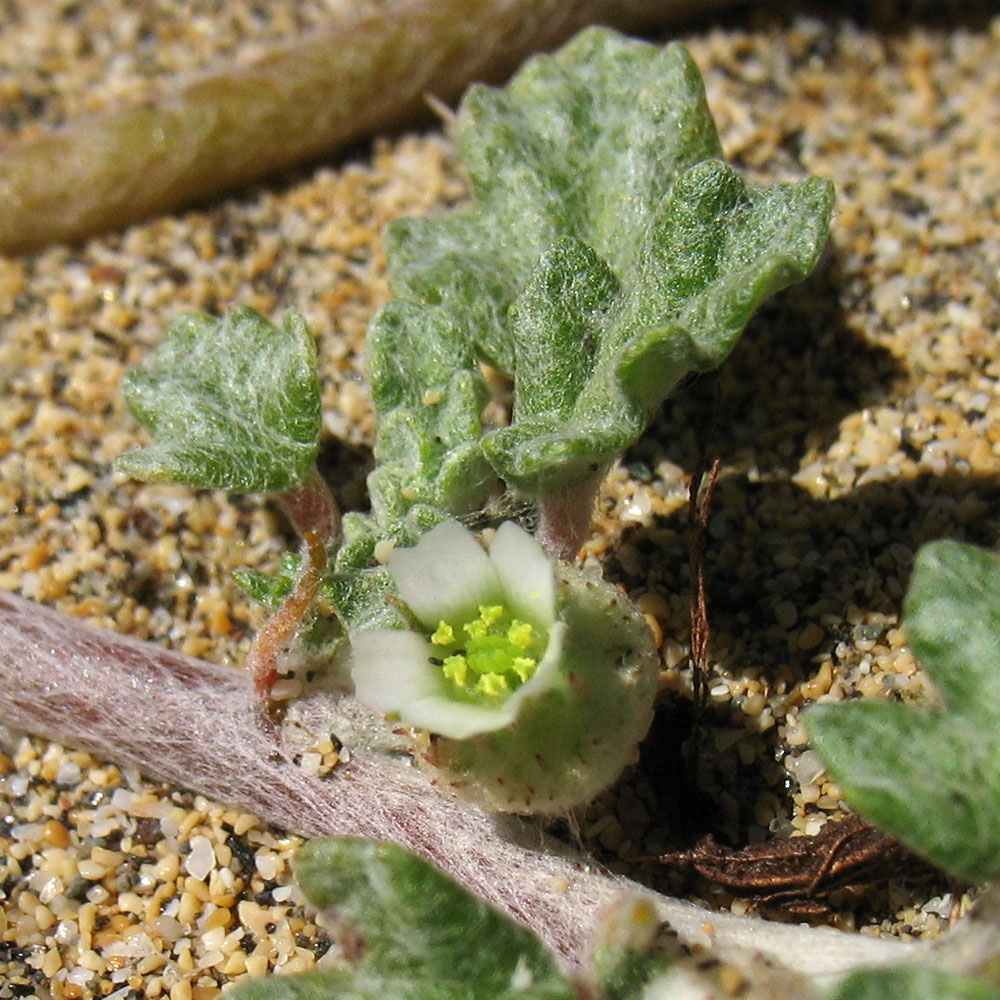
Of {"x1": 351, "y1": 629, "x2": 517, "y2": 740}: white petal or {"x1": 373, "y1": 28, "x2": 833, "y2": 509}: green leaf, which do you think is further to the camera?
{"x1": 373, "y1": 28, "x2": 833, "y2": 509}: green leaf

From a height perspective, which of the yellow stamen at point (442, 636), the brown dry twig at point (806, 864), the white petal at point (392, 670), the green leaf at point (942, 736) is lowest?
the brown dry twig at point (806, 864)

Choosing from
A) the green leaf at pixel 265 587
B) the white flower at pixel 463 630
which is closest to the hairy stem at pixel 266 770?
the green leaf at pixel 265 587

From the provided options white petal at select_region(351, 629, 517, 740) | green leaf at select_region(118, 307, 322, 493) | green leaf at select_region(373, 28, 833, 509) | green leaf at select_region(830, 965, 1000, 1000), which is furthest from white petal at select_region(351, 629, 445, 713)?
green leaf at select_region(830, 965, 1000, 1000)

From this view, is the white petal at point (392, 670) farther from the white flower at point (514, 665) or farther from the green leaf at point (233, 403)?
the green leaf at point (233, 403)

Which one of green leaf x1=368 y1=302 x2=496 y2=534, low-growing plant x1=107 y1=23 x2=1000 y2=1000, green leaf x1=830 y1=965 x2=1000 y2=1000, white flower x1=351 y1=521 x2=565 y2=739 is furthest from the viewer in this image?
green leaf x1=368 y1=302 x2=496 y2=534

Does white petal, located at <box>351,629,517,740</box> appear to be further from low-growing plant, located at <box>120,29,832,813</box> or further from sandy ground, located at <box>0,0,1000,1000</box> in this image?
sandy ground, located at <box>0,0,1000,1000</box>

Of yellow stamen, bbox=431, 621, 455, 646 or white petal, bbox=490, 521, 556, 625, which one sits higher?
white petal, bbox=490, 521, 556, 625

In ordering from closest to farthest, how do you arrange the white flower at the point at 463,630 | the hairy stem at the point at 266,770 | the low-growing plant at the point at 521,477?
the low-growing plant at the point at 521,477, the white flower at the point at 463,630, the hairy stem at the point at 266,770

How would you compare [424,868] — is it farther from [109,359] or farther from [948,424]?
[109,359]

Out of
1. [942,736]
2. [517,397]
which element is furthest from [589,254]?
[942,736]

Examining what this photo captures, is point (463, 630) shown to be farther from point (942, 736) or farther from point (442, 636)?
point (942, 736)
